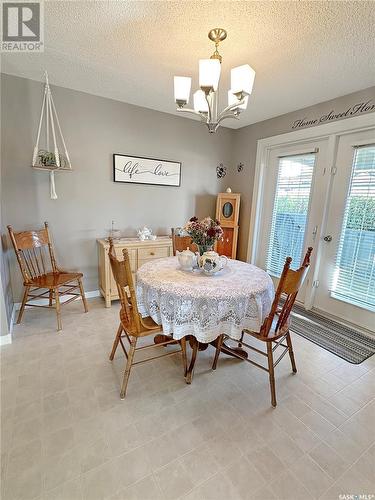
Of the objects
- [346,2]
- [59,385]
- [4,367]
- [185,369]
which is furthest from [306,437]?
[346,2]

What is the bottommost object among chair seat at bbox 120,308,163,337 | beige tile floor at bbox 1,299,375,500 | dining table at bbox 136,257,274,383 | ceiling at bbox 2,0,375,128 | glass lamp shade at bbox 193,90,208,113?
beige tile floor at bbox 1,299,375,500

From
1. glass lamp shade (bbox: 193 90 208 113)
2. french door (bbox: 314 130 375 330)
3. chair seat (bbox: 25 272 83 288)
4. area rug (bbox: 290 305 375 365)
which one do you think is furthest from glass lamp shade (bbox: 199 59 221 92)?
area rug (bbox: 290 305 375 365)

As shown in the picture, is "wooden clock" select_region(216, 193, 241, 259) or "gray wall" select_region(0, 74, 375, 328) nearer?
"gray wall" select_region(0, 74, 375, 328)

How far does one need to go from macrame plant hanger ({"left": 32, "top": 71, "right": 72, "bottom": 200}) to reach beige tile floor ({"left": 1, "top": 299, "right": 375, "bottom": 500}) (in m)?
1.73

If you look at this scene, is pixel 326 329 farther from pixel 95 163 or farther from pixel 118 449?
pixel 95 163

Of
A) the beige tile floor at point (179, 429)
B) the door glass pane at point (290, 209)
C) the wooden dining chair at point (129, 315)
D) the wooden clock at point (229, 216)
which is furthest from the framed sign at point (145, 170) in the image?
the beige tile floor at point (179, 429)

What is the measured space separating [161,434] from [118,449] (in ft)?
0.80

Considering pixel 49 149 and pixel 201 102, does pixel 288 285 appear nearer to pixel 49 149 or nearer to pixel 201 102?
pixel 201 102

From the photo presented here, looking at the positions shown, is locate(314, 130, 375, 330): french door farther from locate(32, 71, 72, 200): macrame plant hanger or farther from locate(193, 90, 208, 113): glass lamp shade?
locate(32, 71, 72, 200): macrame plant hanger

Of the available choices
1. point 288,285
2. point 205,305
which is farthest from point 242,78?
point 205,305

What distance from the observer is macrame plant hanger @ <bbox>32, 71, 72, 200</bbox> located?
2.47m

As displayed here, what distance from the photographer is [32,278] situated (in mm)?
2535

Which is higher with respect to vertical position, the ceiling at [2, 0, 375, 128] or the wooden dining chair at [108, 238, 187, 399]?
the ceiling at [2, 0, 375, 128]

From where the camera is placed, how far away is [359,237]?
2564 mm
